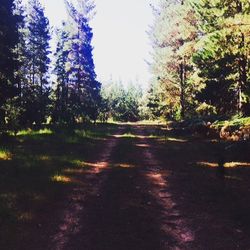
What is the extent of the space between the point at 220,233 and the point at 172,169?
23.3 ft

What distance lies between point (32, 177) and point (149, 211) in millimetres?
4723

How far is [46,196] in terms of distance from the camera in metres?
11.0

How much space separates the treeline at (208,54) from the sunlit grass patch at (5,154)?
1035cm

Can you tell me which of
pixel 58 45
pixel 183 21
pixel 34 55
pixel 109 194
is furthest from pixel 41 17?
pixel 109 194

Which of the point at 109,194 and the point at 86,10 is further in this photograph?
the point at 86,10

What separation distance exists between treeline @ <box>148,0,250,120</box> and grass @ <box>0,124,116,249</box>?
27.4 feet

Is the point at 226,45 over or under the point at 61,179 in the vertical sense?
over

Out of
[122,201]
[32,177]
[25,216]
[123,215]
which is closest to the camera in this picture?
[25,216]

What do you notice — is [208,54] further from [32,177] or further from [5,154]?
[32,177]

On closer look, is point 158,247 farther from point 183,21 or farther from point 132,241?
point 183,21

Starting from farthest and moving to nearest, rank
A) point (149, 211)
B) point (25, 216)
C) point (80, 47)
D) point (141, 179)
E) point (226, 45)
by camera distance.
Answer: point (80, 47) → point (226, 45) → point (141, 179) → point (149, 211) → point (25, 216)

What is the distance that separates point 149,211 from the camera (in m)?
10.0

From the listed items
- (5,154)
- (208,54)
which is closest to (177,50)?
(208,54)

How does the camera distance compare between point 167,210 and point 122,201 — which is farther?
point 122,201
